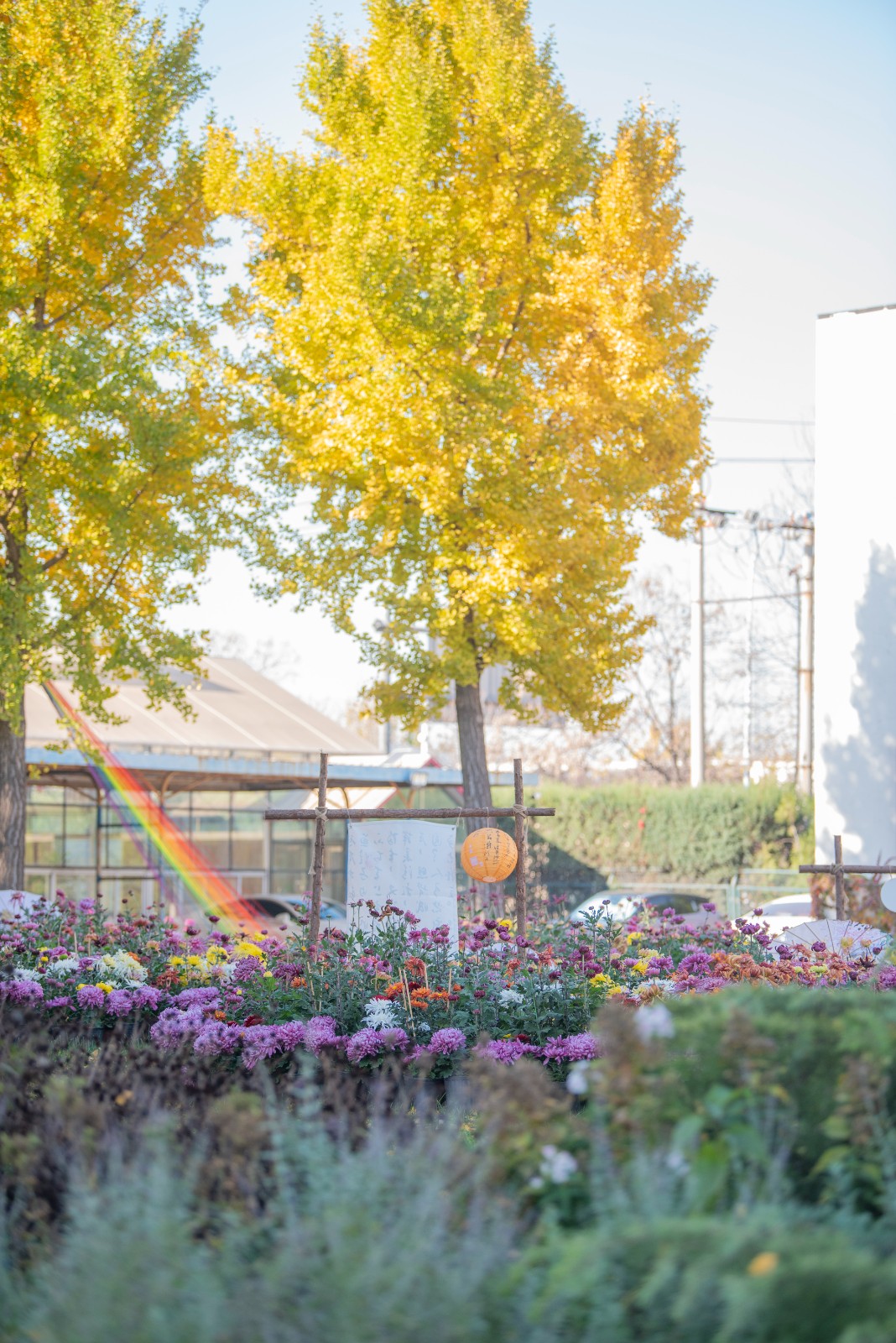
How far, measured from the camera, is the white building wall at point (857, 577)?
54.0 ft

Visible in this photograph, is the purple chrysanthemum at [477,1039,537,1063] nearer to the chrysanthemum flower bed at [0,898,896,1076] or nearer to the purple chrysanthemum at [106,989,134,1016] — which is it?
the chrysanthemum flower bed at [0,898,896,1076]

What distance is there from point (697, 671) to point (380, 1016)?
917 inches

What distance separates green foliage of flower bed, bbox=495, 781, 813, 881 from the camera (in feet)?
89.1

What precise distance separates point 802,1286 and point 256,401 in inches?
515

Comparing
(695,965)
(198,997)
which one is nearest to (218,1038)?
(198,997)

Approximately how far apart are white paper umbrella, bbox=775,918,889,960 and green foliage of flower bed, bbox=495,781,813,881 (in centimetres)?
1657

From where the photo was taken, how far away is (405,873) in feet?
29.4

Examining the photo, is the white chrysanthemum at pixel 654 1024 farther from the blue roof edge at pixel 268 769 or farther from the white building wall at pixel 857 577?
the blue roof edge at pixel 268 769

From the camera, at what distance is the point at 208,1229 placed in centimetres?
324

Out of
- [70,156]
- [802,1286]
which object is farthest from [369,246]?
[802,1286]

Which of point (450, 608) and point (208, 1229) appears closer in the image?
point (208, 1229)

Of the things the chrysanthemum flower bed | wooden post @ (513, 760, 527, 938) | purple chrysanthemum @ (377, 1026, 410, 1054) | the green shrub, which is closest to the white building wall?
wooden post @ (513, 760, 527, 938)

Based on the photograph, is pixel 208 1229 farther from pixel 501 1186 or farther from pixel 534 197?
pixel 534 197

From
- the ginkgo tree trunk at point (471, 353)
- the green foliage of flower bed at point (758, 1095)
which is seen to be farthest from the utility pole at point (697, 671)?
the green foliage of flower bed at point (758, 1095)
